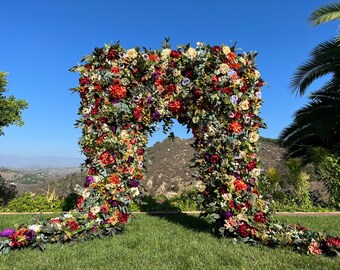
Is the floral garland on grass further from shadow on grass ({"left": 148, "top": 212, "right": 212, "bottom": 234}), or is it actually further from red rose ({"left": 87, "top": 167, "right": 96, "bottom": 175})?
shadow on grass ({"left": 148, "top": 212, "right": 212, "bottom": 234})

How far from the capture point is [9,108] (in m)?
11.5

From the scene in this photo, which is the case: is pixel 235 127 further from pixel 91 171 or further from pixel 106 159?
pixel 91 171

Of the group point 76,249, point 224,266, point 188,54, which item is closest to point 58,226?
point 76,249

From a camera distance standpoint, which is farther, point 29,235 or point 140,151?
point 140,151

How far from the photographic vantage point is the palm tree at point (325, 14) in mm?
9953

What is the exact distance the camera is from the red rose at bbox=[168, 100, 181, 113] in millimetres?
5773

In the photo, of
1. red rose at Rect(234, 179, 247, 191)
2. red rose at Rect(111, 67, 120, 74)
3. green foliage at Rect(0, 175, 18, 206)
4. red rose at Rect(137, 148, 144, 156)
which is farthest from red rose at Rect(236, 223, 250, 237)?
green foliage at Rect(0, 175, 18, 206)

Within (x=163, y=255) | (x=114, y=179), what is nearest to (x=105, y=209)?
(x=114, y=179)

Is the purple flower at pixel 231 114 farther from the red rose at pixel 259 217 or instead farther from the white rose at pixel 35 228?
the white rose at pixel 35 228

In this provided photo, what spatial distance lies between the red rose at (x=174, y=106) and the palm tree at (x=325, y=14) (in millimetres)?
6999

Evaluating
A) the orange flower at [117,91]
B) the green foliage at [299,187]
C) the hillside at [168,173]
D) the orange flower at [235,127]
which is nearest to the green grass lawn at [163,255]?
the orange flower at [235,127]

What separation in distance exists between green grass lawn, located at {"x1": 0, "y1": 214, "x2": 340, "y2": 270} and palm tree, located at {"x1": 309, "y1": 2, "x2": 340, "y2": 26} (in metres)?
7.31

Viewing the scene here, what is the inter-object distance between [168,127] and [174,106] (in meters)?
0.51

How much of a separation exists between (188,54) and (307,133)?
8156 millimetres
